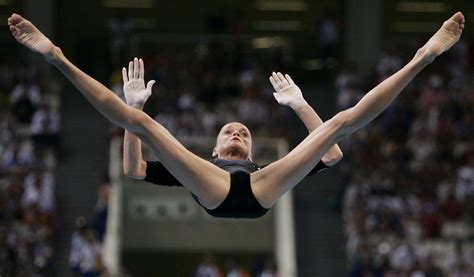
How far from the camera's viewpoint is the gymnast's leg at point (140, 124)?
857 cm

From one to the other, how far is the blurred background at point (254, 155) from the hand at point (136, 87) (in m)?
10.4

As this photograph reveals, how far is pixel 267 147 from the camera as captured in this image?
912 inches

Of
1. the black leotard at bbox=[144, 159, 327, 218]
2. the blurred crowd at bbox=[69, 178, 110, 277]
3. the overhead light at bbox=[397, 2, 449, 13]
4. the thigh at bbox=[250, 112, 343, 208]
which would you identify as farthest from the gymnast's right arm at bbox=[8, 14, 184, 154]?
the overhead light at bbox=[397, 2, 449, 13]

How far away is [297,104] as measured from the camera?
32.1ft

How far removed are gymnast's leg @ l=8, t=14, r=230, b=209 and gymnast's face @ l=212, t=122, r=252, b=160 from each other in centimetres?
44

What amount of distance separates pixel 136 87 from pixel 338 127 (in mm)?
1575

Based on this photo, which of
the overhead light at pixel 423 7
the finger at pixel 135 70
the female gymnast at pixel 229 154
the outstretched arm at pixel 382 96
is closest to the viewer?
the outstretched arm at pixel 382 96

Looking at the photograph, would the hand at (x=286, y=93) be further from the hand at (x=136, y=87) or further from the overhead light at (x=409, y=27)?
the overhead light at (x=409, y=27)

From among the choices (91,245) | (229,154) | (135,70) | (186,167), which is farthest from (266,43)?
(186,167)

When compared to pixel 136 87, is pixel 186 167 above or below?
below

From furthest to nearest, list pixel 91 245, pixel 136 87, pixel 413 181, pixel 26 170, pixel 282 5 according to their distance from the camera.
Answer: pixel 282 5 < pixel 413 181 < pixel 26 170 < pixel 91 245 < pixel 136 87

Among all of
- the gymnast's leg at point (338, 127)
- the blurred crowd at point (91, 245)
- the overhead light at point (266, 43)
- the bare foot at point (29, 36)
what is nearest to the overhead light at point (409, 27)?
the overhead light at point (266, 43)

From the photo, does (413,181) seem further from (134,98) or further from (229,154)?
(134,98)

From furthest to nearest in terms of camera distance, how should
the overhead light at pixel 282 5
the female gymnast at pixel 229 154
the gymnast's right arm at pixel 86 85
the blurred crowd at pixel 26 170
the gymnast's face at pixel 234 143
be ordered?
1. the overhead light at pixel 282 5
2. the blurred crowd at pixel 26 170
3. the gymnast's face at pixel 234 143
4. the female gymnast at pixel 229 154
5. the gymnast's right arm at pixel 86 85
